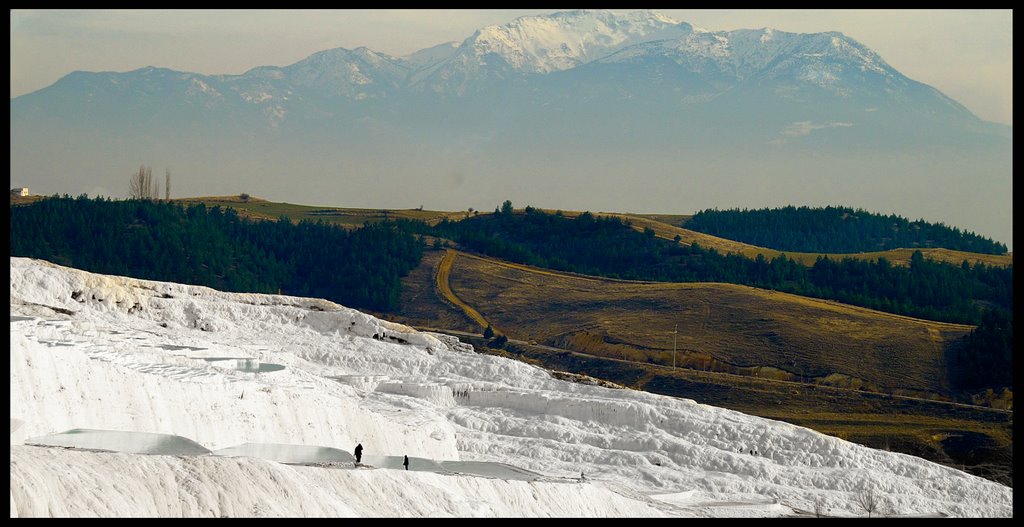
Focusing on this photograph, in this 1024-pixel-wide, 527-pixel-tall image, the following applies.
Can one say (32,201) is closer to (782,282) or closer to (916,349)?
(782,282)

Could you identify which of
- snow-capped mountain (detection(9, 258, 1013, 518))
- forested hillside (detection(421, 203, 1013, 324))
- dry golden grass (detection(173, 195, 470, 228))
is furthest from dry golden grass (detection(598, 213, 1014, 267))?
snow-capped mountain (detection(9, 258, 1013, 518))

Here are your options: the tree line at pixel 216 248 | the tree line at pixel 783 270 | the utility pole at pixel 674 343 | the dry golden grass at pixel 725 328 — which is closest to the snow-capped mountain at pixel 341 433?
the utility pole at pixel 674 343

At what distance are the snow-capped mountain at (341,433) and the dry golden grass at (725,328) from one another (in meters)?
27.5

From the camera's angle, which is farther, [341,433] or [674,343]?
[674,343]

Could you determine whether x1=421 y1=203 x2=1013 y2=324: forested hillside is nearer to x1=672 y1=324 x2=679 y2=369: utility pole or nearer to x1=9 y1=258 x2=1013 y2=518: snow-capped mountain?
x1=672 y1=324 x2=679 y2=369: utility pole

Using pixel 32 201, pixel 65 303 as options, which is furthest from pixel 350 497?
pixel 32 201

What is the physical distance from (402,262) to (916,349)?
4987 centimetres

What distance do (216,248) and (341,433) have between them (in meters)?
88.9

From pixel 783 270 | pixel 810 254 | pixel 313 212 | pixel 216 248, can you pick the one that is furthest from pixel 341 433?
pixel 313 212

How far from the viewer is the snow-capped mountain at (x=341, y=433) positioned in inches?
1151

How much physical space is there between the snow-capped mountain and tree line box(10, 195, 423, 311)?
50151 mm

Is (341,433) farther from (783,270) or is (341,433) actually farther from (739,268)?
(739,268)

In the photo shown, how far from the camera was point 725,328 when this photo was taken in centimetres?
10562

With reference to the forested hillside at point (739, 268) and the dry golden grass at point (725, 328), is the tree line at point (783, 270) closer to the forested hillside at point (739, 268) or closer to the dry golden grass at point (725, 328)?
the forested hillside at point (739, 268)
